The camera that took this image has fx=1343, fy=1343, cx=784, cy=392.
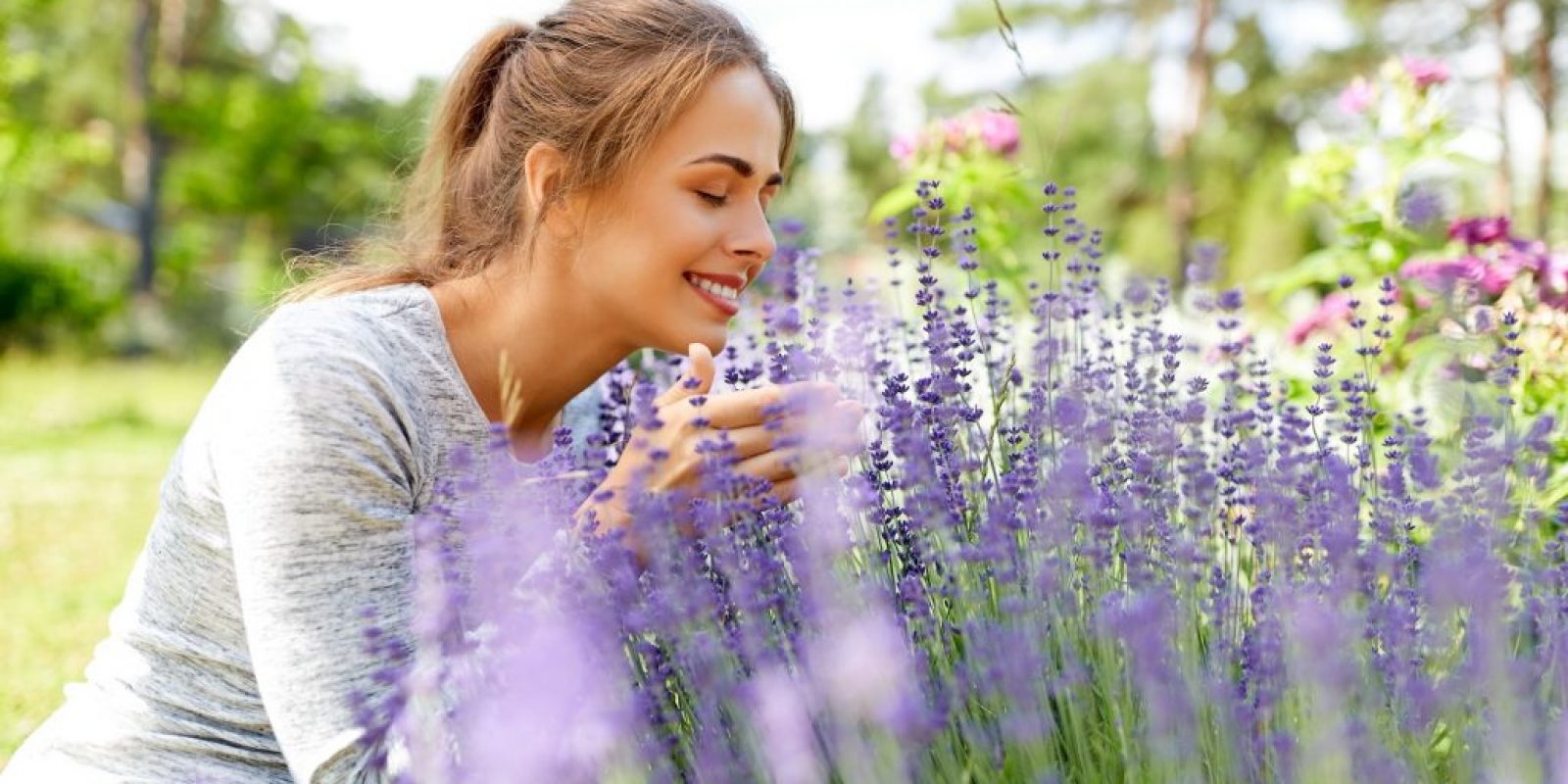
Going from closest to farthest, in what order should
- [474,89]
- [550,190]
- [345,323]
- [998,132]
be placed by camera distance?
[345,323], [550,190], [474,89], [998,132]

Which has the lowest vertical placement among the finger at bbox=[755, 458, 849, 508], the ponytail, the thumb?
the finger at bbox=[755, 458, 849, 508]

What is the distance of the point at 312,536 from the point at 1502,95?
18.9 meters

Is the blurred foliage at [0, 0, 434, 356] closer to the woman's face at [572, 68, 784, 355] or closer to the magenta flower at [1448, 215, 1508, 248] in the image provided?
the magenta flower at [1448, 215, 1508, 248]

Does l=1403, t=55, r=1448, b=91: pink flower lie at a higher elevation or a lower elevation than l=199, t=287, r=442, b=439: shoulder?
higher

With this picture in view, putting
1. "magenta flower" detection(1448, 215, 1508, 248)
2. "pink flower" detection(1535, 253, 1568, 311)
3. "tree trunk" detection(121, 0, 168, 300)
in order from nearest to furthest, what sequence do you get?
1. "pink flower" detection(1535, 253, 1568, 311)
2. "magenta flower" detection(1448, 215, 1508, 248)
3. "tree trunk" detection(121, 0, 168, 300)

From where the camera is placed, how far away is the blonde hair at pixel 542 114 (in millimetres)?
2029

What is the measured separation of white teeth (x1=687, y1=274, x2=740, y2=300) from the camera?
6.64 feet

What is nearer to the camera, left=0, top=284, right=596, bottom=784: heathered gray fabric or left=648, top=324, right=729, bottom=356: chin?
left=0, top=284, right=596, bottom=784: heathered gray fabric

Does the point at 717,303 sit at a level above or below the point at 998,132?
below

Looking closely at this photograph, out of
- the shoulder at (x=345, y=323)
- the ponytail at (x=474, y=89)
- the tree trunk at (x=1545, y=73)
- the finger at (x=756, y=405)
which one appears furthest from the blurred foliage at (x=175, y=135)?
the tree trunk at (x=1545, y=73)

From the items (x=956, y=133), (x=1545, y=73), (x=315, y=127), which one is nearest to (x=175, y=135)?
(x=315, y=127)

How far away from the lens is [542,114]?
2146mm

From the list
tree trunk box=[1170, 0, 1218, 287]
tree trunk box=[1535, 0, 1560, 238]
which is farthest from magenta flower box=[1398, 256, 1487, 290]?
tree trunk box=[1535, 0, 1560, 238]

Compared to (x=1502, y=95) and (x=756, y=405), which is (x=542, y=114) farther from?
(x=1502, y=95)
